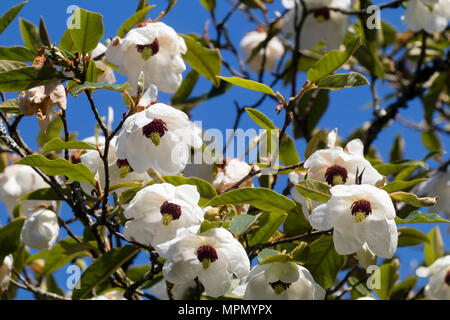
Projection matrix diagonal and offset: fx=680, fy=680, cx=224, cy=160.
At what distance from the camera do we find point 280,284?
1.72 m

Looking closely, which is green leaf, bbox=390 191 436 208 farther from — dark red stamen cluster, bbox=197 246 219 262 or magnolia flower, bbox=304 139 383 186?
dark red stamen cluster, bbox=197 246 219 262

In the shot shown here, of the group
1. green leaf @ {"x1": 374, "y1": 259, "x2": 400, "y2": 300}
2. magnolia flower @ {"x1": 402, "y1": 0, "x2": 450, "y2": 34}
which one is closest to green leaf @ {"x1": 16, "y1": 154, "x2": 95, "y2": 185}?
green leaf @ {"x1": 374, "y1": 259, "x2": 400, "y2": 300}

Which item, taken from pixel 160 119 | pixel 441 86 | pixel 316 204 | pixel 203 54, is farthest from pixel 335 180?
pixel 441 86

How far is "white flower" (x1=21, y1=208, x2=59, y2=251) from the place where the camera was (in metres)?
2.13

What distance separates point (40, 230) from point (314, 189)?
934 millimetres

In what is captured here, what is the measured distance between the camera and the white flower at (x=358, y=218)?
1628 mm

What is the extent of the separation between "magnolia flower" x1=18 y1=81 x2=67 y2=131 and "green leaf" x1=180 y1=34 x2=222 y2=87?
610 mm

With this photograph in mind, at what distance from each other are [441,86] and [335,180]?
1.76 metres

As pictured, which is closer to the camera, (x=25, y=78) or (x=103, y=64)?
(x=25, y=78)

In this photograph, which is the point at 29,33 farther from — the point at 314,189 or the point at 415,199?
the point at 415,199

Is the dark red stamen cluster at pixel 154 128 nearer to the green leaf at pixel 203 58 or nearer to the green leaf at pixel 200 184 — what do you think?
the green leaf at pixel 200 184

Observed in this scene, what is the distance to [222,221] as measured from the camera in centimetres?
168

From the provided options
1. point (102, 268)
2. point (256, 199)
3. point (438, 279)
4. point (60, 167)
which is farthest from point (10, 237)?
point (438, 279)

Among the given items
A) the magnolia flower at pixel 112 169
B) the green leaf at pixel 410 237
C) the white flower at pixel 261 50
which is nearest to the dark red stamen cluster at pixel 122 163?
the magnolia flower at pixel 112 169
